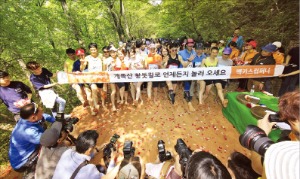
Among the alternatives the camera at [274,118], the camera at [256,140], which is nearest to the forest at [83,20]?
the camera at [274,118]

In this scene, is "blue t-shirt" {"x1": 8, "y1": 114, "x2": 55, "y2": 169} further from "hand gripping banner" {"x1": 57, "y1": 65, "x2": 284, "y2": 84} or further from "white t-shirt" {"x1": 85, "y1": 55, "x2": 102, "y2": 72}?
"white t-shirt" {"x1": 85, "y1": 55, "x2": 102, "y2": 72}

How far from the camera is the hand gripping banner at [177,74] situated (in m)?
5.25

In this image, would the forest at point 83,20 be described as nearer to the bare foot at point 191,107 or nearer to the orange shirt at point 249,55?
the orange shirt at point 249,55

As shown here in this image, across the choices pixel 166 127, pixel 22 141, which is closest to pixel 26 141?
pixel 22 141

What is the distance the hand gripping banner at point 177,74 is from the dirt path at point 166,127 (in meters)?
1.25

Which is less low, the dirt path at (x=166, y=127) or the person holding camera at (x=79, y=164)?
the person holding camera at (x=79, y=164)

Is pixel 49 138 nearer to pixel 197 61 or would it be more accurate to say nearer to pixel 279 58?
pixel 197 61

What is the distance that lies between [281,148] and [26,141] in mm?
3794

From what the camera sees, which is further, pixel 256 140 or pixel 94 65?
pixel 94 65

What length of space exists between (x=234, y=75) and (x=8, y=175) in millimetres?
7016

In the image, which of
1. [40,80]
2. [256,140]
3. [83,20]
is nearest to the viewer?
[256,140]

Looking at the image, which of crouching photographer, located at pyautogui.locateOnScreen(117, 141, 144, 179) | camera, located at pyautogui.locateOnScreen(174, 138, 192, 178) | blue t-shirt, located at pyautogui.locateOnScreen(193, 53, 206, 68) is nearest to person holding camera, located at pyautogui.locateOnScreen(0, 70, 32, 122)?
crouching photographer, located at pyautogui.locateOnScreen(117, 141, 144, 179)

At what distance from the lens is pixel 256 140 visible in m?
1.99

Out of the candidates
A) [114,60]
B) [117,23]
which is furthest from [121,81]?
[117,23]
